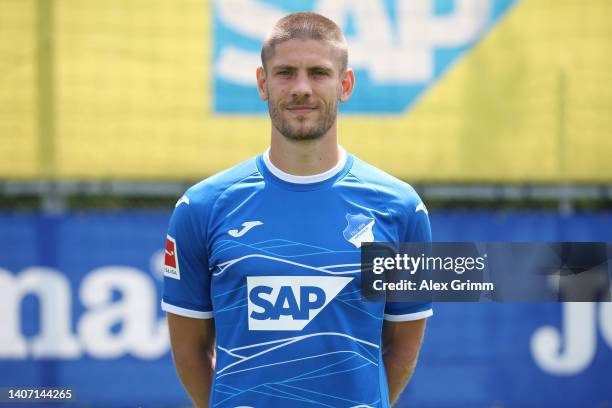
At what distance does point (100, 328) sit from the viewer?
579 centimetres

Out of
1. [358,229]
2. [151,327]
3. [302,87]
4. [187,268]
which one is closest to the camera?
[302,87]

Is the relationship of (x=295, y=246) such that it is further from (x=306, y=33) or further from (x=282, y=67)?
(x=306, y=33)

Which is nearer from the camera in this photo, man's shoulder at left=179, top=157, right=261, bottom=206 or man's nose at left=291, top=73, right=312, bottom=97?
man's nose at left=291, top=73, right=312, bottom=97

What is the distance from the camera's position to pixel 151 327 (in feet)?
19.1

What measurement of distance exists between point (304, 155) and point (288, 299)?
0.44 meters

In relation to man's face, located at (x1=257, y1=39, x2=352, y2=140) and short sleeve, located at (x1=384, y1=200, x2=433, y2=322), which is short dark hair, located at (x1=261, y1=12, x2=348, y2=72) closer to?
man's face, located at (x1=257, y1=39, x2=352, y2=140)

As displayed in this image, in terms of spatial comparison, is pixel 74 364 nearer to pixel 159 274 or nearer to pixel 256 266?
pixel 159 274

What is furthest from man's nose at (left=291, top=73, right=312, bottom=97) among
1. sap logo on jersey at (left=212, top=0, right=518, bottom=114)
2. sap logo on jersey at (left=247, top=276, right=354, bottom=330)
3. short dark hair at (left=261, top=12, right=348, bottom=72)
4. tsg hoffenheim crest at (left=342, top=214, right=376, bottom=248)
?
sap logo on jersey at (left=212, top=0, right=518, bottom=114)

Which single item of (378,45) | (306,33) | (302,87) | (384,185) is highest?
(378,45)

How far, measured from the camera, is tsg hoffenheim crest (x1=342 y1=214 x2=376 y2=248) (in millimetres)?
2709

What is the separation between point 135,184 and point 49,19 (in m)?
1.19

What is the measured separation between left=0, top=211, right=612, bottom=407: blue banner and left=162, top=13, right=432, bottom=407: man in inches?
122

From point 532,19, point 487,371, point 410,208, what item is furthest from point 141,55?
point 410,208

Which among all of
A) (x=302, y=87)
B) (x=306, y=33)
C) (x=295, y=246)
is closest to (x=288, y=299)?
(x=295, y=246)
